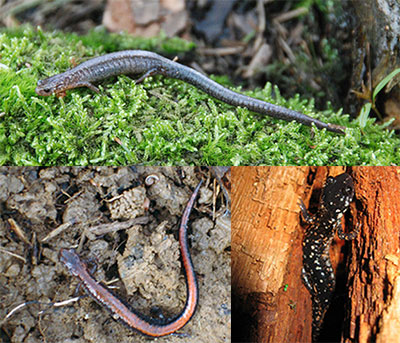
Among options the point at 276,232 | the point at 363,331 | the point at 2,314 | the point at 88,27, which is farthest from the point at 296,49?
the point at 2,314

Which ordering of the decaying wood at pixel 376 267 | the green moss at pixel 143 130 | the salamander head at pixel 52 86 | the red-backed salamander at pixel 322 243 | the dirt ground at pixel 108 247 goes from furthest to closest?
the salamander head at pixel 52 86
the green moss at pixel 143 130
the dirt ground at pixel 108 247
the red-backed salamander at pixel 322 243
the decaying wood at pixel 376 267

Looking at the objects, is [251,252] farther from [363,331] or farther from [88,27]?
[88,27]

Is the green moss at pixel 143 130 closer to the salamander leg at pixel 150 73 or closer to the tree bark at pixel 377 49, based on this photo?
the salamander leg at pixel 150 73

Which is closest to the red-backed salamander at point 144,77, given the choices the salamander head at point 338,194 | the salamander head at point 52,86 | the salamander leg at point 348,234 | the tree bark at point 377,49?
the salamander head at point 52,86

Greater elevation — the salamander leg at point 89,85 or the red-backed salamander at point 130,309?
the salamander leg at point 89,85

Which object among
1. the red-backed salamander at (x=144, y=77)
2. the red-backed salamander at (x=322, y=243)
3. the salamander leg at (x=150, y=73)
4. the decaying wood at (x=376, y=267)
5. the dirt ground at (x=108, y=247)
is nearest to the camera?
the decaying wood at (x=376, y=267)

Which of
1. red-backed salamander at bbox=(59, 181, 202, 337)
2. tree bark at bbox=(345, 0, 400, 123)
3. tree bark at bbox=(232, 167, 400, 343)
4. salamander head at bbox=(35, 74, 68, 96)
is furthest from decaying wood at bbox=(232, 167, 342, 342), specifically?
salamander head at bbox=(35, 74, 68, 96)

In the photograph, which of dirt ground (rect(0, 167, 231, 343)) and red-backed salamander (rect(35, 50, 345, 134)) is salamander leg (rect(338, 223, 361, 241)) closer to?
dirt ground (rect(0, 167, 231, 343))

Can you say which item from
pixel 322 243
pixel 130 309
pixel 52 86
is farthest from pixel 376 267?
pixel 52 86
